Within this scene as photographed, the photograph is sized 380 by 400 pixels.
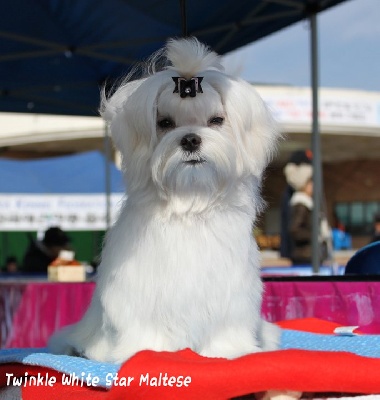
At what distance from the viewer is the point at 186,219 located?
7.34ft

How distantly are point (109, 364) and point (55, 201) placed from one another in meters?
9.66

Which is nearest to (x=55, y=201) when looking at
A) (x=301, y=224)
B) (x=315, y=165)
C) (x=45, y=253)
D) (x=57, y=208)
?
(x=57, y=208)

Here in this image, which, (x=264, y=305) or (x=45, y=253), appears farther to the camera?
(x=45, y=253)

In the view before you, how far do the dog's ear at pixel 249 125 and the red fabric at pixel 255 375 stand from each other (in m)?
0.67

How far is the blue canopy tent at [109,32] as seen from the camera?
533cm

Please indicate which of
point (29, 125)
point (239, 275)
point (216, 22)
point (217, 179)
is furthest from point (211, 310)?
point (29, 125)

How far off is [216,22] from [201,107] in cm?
357

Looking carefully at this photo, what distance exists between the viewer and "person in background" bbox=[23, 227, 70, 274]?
805cm

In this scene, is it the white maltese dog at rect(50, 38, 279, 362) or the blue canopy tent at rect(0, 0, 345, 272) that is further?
the blue canopy tent at rect(0, 0, 345, 272)

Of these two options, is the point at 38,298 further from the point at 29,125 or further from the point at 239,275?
the point at 29,125

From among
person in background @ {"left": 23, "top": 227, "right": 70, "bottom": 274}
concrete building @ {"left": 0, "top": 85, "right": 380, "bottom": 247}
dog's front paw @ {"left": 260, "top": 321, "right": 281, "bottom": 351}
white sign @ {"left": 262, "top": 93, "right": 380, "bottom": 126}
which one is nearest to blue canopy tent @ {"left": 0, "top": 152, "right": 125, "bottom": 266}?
person in background @ {"left": 23, "top": 227, "right": 70, "bottom": 274}

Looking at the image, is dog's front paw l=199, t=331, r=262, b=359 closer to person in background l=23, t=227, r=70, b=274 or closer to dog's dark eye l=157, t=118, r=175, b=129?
dog's dark eye l=157, t=118, r=175, b=129

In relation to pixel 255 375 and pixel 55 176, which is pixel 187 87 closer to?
pixel 255 375

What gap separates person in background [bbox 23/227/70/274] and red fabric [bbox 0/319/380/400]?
6.29 m
